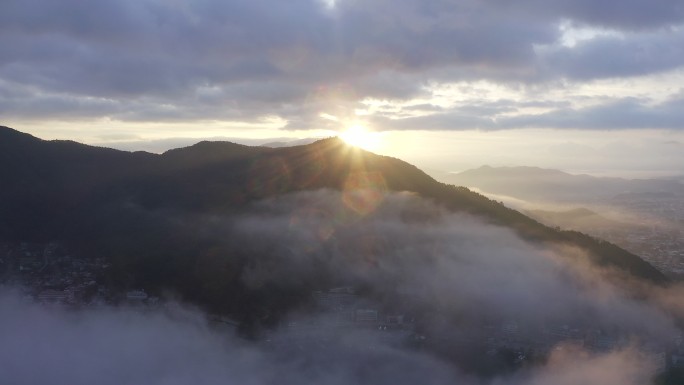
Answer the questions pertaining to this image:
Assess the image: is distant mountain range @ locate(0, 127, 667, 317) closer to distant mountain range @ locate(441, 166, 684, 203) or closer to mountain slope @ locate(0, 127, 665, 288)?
mountain slope @ locate(0, 127, 665, 288)

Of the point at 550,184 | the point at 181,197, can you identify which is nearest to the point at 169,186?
the point at 181,197

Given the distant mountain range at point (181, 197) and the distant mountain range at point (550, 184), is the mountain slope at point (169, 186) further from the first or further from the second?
the distant mountain range at point (550, 184)

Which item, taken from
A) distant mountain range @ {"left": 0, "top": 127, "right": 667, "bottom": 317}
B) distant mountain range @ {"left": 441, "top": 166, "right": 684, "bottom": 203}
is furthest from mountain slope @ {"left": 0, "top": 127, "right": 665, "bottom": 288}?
distant mountain range @ {"left": 441, "top": 166, "right": 684, "bottom": 203}

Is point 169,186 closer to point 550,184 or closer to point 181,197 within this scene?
point 181,197

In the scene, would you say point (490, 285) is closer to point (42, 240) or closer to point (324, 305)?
point (324, 305)

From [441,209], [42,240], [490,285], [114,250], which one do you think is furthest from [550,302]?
[42,240]

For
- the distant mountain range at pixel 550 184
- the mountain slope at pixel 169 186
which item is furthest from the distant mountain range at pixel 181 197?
the distant mountain range at pixel 550 184
